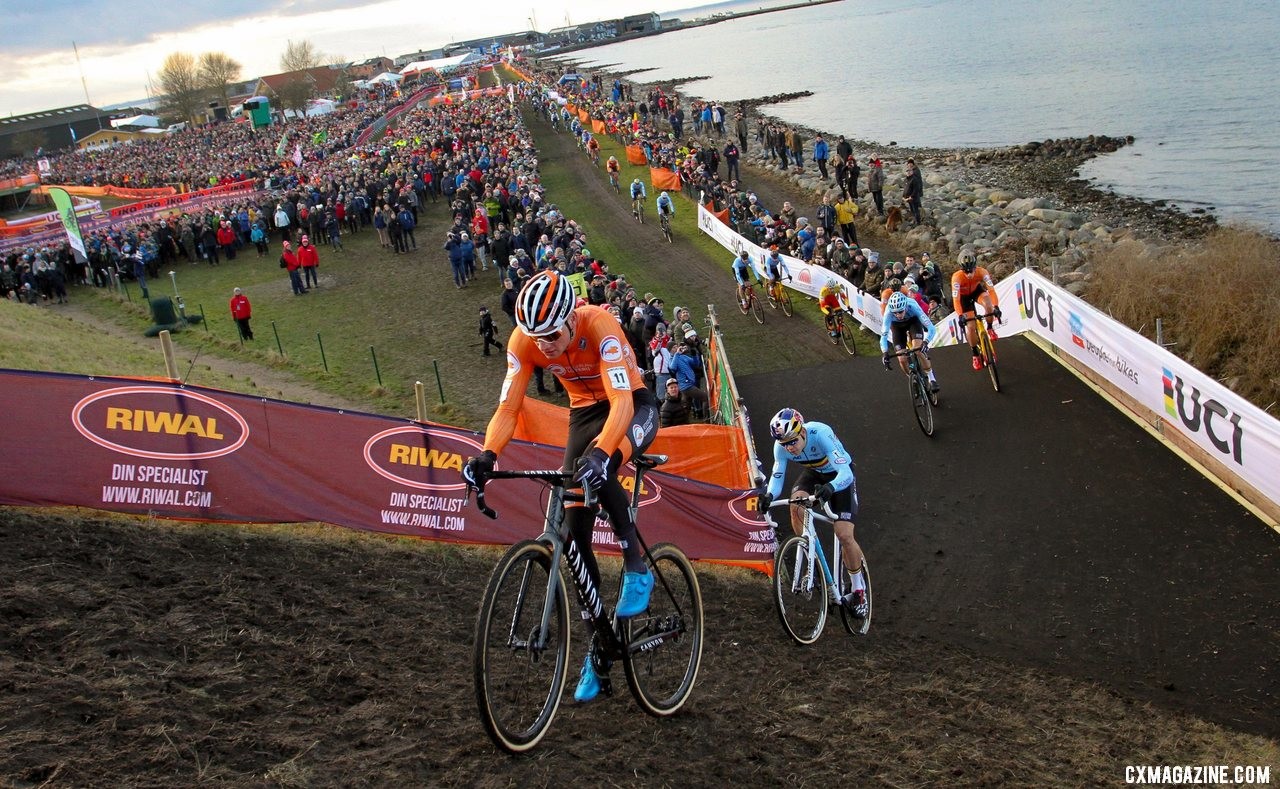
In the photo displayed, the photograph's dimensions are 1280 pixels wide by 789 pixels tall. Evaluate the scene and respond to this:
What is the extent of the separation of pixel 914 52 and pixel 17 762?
137 meters

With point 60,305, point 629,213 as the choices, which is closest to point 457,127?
point 629,213

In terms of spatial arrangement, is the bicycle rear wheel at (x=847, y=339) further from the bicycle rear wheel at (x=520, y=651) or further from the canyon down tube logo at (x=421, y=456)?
the bicycle rear wheel at (x=520, y=651)

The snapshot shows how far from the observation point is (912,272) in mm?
21203

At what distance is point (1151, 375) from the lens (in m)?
12.9

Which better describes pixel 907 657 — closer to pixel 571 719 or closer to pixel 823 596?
pixel 823 596

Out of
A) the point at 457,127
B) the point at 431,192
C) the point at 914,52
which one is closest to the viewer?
the point at 431,192

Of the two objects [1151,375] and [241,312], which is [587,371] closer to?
[1151,375]

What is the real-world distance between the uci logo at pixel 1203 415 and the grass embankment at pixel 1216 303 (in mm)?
4859

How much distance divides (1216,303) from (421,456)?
15.6 metres

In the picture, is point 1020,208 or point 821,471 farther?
point 1020,208

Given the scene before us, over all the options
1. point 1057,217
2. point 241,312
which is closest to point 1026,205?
point 1057,217

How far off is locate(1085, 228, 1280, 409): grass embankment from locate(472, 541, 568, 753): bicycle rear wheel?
1489 centimetres

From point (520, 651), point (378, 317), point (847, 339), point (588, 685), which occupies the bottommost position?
point (847, 339)

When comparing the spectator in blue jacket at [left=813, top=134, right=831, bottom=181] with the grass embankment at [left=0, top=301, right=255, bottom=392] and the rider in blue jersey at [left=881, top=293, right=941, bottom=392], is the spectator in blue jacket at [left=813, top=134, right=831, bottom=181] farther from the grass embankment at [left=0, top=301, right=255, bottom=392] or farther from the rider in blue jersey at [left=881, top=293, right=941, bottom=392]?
the grass embankment at [left=0, top=301, right=255, bottom=392]
